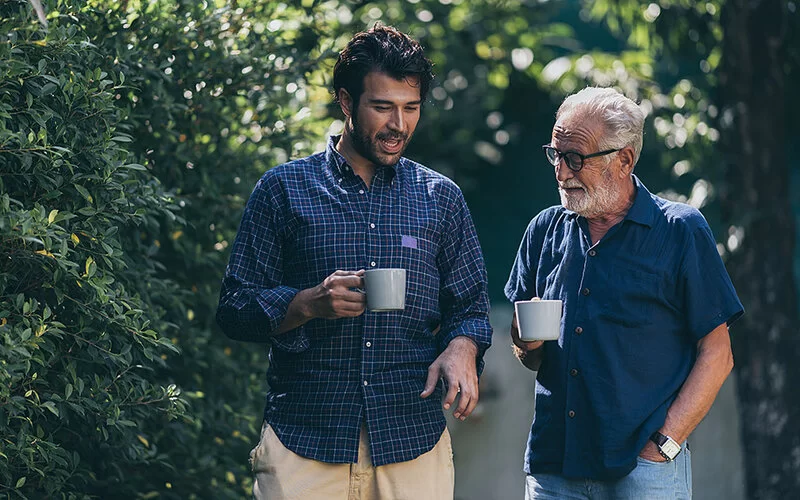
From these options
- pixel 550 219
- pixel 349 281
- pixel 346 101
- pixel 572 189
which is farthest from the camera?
pixel 550 219

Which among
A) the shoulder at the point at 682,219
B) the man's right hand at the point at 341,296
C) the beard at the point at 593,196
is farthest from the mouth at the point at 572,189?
the man's right hand at the point at 341,296

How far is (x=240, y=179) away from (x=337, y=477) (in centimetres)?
212

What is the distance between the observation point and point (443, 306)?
3727mm

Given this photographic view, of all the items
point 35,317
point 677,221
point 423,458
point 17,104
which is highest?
point 17,104

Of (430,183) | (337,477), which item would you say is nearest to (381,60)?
(430,183)

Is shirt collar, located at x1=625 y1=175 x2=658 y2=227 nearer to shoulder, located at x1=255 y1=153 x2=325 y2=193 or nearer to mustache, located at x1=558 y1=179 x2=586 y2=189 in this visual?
mustache, located at x1=558 y1=179 x2=586 y2=189

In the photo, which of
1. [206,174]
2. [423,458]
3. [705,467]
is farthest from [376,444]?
[705,467]

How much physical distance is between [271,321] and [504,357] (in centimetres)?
478

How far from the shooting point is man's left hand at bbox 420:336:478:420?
333 centimetres

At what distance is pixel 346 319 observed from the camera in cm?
351

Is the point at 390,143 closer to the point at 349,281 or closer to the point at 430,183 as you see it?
the point at 430,183

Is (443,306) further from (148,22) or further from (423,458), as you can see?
(148,22)

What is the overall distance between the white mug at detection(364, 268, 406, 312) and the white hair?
2.65ft

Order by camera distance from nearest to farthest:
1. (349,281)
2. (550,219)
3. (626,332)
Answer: (349,281) → (626,332) → (550,219)
